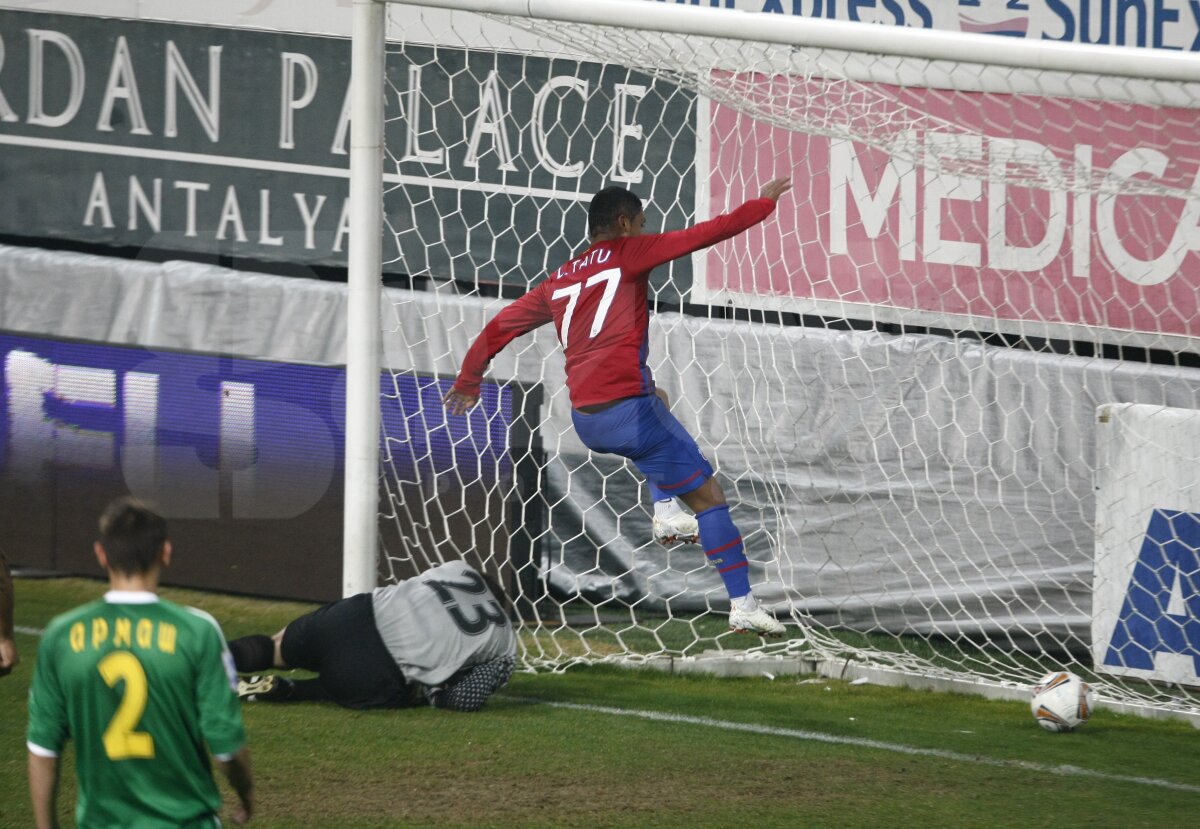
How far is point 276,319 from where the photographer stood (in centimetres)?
803

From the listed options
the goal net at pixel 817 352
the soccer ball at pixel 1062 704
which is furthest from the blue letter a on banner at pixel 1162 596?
the soccer ball at pixel 1062 704

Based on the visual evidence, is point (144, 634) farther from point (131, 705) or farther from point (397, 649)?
point (397, 649)

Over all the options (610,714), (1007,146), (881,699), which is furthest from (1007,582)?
(610,714)

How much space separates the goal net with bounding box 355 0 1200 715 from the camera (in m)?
7.08

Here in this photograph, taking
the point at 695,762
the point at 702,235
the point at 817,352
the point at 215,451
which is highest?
the point at 702,235

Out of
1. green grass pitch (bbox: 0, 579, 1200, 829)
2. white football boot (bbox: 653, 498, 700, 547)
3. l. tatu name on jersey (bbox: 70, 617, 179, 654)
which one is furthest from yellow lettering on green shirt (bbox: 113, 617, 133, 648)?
white football boot (bbox: 653, 498, 700, 547)

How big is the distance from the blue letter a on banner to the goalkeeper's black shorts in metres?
3.18

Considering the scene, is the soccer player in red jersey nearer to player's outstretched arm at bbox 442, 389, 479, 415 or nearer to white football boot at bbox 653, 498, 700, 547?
white football boot at bbox 653, 498, 700, 547

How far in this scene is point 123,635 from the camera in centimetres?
264

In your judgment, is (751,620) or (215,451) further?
(215,451)

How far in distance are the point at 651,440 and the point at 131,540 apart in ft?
10.2

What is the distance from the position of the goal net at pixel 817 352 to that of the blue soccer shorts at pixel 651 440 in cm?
122

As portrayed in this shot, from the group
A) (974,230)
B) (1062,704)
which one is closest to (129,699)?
(1062,704)

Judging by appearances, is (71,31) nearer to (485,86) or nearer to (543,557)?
(485,86)
